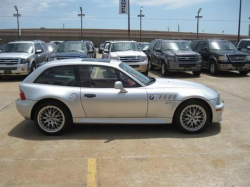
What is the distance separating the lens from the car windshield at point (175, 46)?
15140 millimetres

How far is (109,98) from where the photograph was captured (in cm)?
536

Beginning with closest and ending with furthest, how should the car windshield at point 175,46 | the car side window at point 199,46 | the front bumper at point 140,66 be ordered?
the front bumper at point 140,66 < the car windshield at point 175,46 < the car side window at point 199,46

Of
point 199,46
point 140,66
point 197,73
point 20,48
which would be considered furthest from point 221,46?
point 20,48

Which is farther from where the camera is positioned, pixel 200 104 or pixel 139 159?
pixel 200 104

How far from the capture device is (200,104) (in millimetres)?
5480

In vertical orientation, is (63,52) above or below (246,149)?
above

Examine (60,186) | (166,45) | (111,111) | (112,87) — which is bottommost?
(60,186)

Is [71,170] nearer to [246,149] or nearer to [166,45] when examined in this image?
[246,149]

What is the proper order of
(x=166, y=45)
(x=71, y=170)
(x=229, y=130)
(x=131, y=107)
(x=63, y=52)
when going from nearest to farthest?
(x=71, y=170) < (x=131, y=107) < (x=229, y=130) < (x=63, y=52) < (x=166, y=45)

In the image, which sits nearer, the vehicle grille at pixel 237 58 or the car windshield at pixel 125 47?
the vehicle grille at pixel 237 58

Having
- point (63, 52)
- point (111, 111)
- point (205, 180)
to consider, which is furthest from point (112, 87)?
point (63, 52)

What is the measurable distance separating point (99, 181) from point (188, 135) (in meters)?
2.34

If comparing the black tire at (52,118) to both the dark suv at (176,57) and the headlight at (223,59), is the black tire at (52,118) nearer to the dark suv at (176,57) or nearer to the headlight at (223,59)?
the dark suv at (176,57)

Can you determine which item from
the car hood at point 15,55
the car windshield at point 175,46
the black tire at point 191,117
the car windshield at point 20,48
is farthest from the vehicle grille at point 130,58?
the black tire at point 191,117
